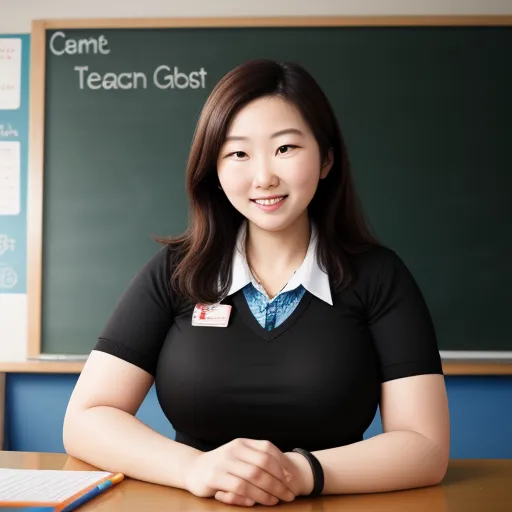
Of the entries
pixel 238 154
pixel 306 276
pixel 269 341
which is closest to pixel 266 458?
pixel 269 341

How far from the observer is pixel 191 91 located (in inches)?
110

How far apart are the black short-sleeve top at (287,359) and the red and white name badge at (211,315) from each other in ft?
0.04

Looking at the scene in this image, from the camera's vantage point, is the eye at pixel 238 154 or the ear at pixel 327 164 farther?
the ear at pixel 327 164

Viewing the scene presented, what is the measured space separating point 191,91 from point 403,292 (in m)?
1.77

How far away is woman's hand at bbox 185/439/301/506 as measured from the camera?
3.18 ft

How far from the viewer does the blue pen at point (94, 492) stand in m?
0.95

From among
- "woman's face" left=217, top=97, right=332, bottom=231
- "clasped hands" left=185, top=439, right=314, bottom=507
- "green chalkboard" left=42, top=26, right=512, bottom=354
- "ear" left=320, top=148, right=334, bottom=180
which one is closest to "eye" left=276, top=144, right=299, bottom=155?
"woman's face" left=217, top=97, right=332, bottom=231

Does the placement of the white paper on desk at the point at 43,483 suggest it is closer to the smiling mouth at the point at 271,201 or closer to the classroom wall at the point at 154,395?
the smiling mouth at the point at 271,201

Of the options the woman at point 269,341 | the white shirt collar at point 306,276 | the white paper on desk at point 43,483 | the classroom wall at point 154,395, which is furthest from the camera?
the classroom wall at point 154,395

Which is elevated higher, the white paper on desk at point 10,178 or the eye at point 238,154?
the white paper on desk at point 10,178

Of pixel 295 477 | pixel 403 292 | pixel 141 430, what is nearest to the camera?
pixel 295 477

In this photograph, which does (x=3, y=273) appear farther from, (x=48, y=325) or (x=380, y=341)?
(x=380, y=341)

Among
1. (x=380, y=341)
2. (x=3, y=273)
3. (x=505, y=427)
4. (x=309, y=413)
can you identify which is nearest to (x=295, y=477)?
(x=309, y=413)

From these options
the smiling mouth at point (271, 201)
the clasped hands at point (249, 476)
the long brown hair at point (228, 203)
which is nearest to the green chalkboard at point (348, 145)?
the long brown hair at point (228, 203)
